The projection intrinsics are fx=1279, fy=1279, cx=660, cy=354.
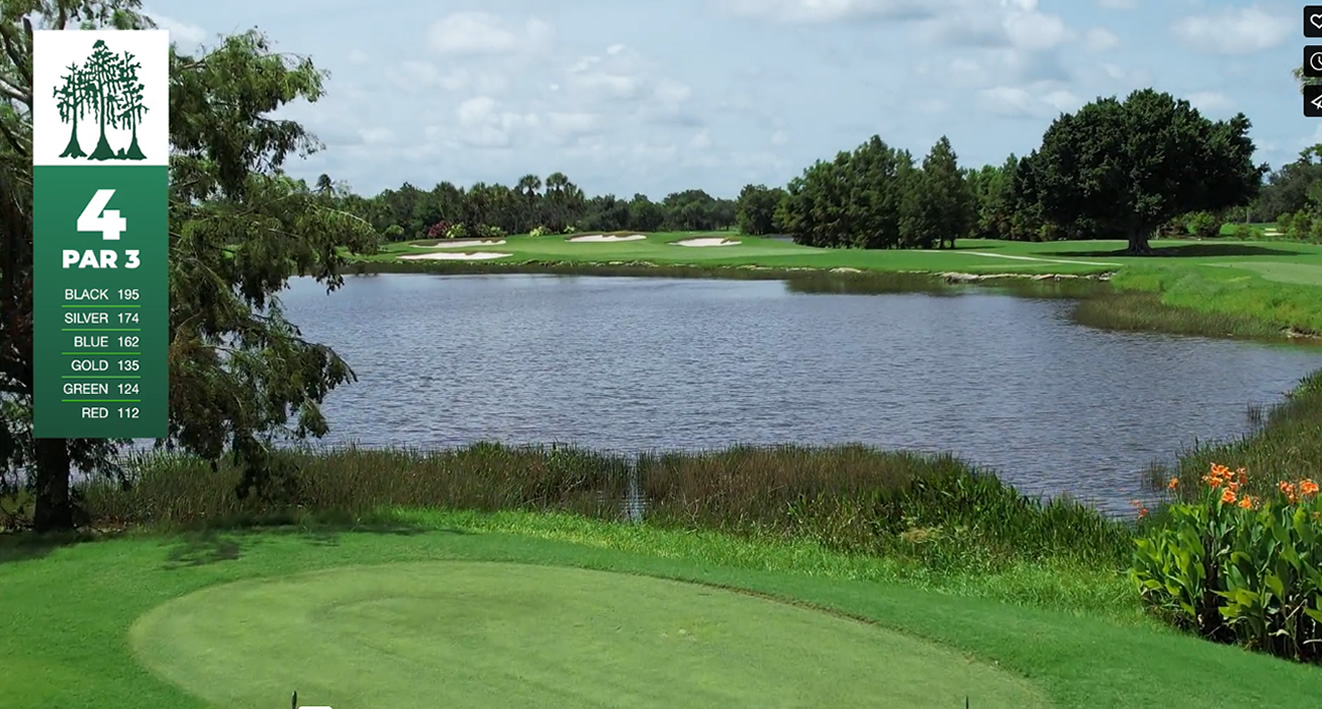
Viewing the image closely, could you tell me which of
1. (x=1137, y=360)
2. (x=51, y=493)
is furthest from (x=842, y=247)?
(x=51, y=493)

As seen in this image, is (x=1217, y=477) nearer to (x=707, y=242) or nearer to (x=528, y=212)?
(x=707, y=242)

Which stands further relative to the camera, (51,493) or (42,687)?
(51,493)

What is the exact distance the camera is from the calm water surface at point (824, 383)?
24.7 m

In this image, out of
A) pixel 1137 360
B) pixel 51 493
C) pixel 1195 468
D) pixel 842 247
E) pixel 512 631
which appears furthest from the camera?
pixel 842 247

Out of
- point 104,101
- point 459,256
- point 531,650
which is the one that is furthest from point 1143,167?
point 531,650

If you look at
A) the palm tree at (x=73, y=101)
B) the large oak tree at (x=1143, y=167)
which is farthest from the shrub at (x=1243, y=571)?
the large oak tree at (x=1143, y=167)

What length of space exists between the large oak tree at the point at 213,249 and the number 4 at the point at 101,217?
686 mm

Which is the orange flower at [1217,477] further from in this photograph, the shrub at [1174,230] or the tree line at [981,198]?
the shrub at [1174,230]

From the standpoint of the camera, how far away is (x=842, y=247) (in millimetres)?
123312

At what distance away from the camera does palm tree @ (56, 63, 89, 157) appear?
38.3 ft

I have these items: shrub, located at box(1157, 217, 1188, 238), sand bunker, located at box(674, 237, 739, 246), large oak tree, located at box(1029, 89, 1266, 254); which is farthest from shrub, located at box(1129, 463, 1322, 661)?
sand bunker, located at box(674, 237, 739, 246)

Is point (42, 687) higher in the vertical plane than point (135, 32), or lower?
lower

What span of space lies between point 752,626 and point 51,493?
26.9 ft

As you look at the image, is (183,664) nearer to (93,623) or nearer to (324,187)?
(93,623)
